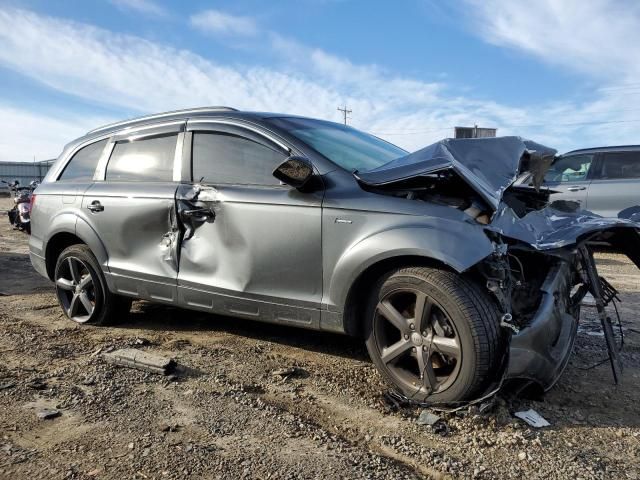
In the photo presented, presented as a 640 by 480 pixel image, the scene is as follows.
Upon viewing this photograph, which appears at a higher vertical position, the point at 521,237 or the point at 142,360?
the point at 521,237

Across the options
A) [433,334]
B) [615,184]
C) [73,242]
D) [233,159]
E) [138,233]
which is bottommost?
[433,334]

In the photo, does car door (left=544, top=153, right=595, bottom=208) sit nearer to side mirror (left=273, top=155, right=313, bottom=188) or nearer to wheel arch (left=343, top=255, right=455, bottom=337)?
wheel arch (left=343, top=255, right=455, bottom=337)

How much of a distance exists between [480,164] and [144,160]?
2.71m

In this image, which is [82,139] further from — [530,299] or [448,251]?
[530,299]

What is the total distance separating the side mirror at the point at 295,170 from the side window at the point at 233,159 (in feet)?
1.01

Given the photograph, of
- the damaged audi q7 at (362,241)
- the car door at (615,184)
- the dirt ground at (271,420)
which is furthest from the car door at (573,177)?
the damaged audi q7 at (362,241)

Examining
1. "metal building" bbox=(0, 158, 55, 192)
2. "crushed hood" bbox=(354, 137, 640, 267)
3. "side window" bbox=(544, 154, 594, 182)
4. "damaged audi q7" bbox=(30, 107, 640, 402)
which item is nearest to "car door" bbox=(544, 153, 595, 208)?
"side window" bbox=(544, 154, 594, 182)

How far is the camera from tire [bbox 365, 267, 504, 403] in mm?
2785

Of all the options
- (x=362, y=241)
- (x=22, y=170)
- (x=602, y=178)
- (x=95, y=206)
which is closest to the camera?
(x=362, y=241)

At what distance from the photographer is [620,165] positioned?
336 inches

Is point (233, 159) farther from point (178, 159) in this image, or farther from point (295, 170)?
point (295, 170)

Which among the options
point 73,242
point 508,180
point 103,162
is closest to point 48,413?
point 73,242

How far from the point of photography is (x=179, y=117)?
428 cm

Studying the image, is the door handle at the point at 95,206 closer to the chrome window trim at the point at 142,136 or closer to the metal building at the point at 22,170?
the chrome window trim at the point at 142,136
